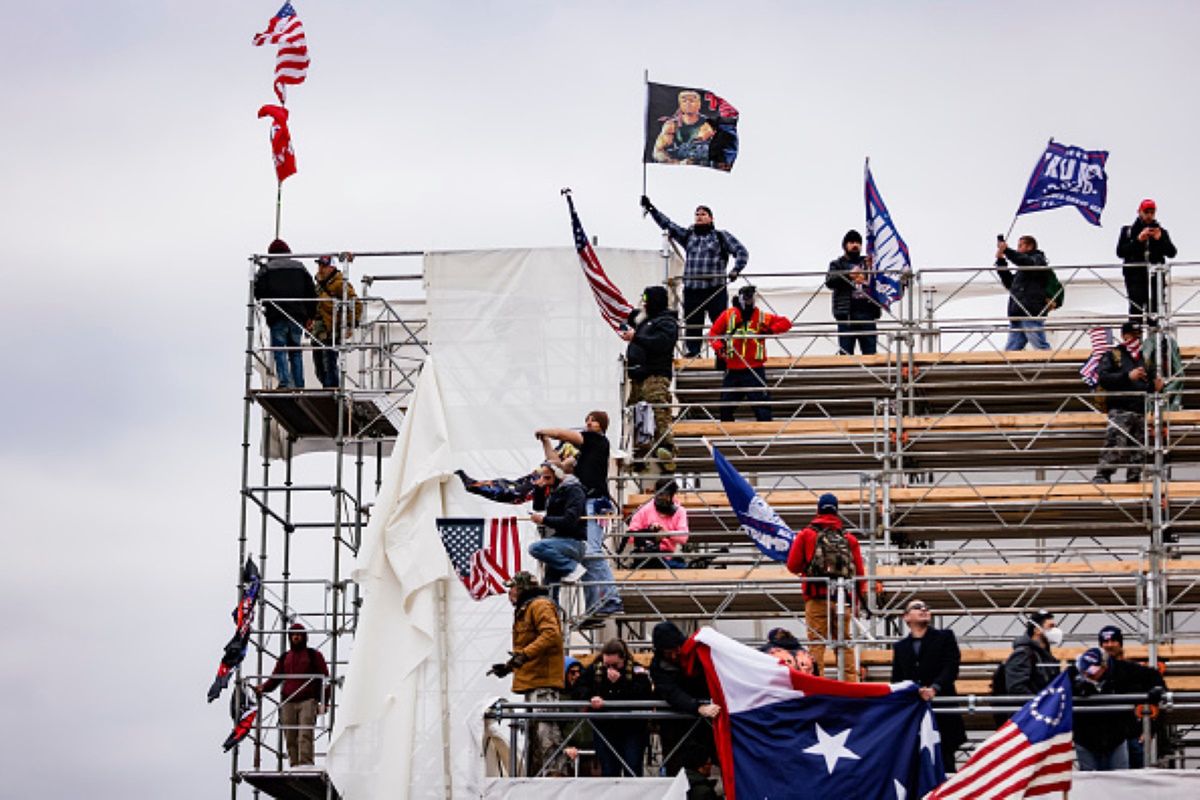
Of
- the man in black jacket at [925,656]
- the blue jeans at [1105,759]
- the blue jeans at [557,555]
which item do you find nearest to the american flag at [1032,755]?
the man in black jacket at [925,656]

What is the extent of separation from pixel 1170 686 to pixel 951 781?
361 cm

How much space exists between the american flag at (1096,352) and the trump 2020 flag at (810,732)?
831 cm

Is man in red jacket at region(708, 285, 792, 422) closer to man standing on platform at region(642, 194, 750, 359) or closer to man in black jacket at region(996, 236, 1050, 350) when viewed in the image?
man standing on platform at region(642, 194, 750, 359)

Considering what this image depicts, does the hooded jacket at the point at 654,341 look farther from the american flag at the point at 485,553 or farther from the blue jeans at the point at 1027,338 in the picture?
the blue jeans at the point at 1027,338

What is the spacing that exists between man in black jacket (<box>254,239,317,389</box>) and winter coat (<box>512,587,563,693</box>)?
9.24 m

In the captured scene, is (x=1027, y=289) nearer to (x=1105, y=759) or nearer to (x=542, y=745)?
(x=1105, y=759)

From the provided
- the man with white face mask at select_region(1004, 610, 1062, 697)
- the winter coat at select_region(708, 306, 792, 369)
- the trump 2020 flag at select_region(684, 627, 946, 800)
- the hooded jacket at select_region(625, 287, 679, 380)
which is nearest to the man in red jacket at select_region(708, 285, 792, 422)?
the winter coat at select_region(708, 306, 792, 369)

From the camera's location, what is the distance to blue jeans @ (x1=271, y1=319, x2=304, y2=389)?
117ft

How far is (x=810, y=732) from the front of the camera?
25.8 meters

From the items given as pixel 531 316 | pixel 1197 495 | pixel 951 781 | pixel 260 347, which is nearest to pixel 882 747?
pixel 951 781

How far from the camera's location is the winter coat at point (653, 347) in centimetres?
3253

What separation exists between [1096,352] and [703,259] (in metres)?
4.78

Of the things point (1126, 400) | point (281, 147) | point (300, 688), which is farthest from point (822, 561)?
point (281, 147)

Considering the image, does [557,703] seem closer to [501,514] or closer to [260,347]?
[501,514]
